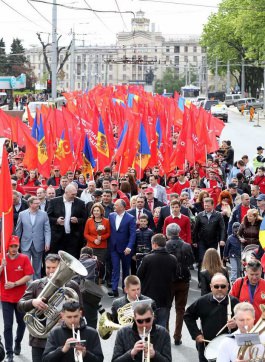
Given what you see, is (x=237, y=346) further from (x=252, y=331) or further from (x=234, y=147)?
(x=234, y=147)

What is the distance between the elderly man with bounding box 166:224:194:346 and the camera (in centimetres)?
1126

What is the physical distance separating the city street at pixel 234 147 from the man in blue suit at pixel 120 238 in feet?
1.48

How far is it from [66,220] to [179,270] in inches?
133

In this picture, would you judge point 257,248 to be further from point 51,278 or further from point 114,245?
point 51,278

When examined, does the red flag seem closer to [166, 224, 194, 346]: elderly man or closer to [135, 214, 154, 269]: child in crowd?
[166, 224, 194, 346]: elderly man

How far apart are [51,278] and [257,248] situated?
4699 mm

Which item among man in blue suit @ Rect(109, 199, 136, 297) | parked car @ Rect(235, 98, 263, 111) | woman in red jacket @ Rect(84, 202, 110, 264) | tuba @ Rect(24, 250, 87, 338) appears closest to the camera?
tuba @ Rect(24, 250, 87, 338)

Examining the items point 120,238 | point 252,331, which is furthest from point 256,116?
point 252,331

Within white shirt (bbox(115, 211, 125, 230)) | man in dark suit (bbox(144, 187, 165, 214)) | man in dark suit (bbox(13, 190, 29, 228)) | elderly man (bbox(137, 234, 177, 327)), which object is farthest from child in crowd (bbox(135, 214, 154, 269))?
elderly man (bbox(137, 234, 177, 327))

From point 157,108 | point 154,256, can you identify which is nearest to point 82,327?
point 154,256

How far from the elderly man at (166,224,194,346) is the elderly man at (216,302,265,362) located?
3724 millimetres

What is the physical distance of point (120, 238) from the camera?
1369 centimetres

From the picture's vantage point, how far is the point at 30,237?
528 inches

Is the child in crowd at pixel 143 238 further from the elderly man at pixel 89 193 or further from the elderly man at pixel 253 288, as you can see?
the elderly man at pixel 253 288
